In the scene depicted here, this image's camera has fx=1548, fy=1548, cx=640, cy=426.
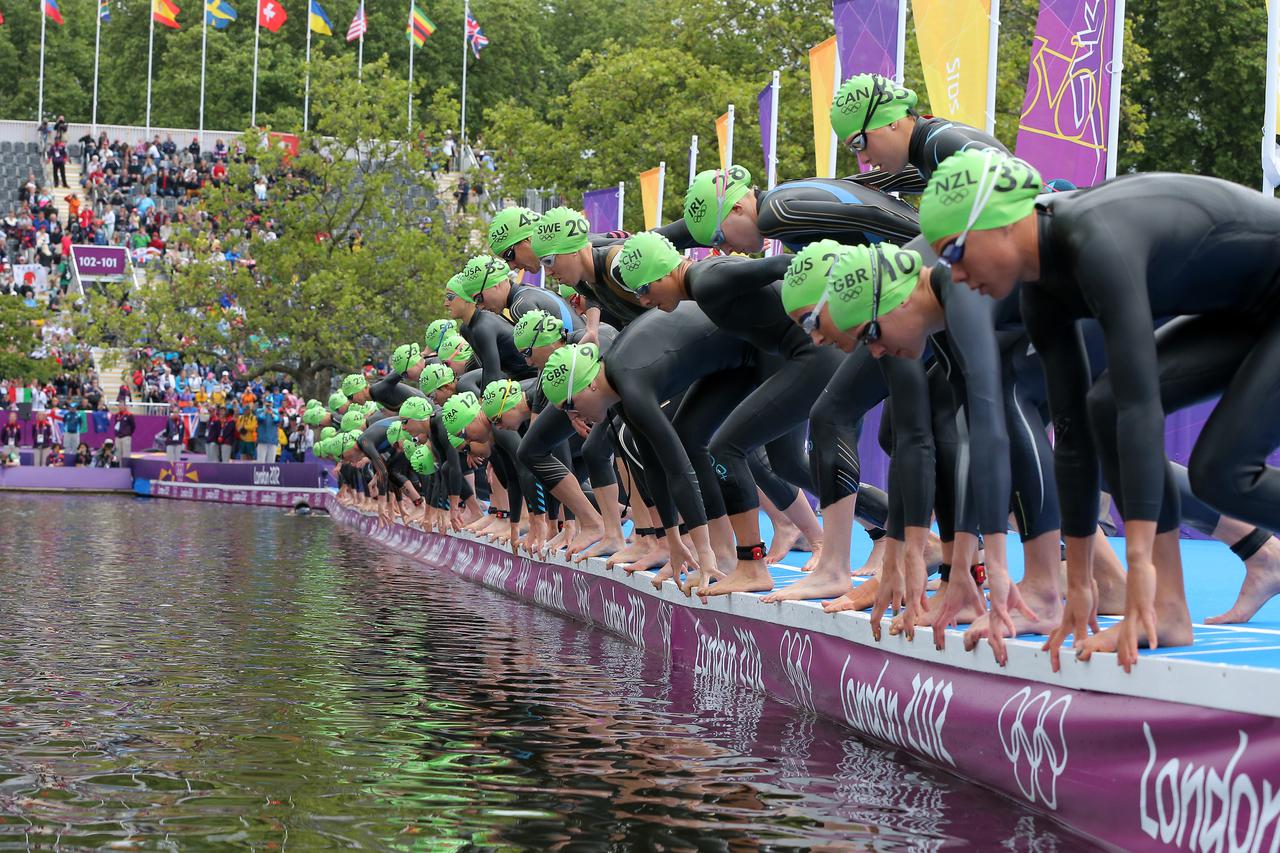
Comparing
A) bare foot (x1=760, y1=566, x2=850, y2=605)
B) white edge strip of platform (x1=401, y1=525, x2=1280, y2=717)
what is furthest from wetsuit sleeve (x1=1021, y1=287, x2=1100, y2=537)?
bare foot (x1=760, y1=566, x2=850, y2=605)

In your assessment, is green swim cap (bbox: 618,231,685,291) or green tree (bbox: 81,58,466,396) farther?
green tree (bbox: 81,58,466,396)

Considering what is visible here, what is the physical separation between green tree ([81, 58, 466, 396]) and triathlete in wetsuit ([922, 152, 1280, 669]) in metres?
36.3

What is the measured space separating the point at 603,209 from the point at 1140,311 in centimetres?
2317

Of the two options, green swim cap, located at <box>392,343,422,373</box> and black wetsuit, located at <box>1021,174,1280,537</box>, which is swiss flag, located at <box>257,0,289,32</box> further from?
black wetsuit, located at <box>1021,174,1280,537</box>

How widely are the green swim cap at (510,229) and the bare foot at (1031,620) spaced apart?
6.56m

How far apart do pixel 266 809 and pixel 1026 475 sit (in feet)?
10.4

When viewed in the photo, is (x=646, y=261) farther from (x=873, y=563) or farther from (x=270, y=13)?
(x=270, y=13)

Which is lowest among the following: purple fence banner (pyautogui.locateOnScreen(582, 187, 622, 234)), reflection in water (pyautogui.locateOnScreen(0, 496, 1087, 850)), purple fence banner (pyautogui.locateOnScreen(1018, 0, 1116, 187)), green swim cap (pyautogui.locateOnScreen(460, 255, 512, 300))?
reflection in water (pyautogui.locateOnScreen(0, 496, 1087, 850))

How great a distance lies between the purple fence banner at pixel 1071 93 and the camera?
14.2m

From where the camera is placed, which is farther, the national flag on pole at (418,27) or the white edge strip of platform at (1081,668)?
the national flag on pole at (418,27)

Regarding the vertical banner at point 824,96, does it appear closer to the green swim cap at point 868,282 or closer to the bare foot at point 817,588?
the bare foot at point 817,588

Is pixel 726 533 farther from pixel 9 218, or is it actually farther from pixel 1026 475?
pixel 9 218

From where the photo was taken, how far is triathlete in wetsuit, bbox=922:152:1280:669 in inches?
187

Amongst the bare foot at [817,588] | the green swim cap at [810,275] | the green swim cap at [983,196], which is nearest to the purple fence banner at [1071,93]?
the bare foot at [817,588]
